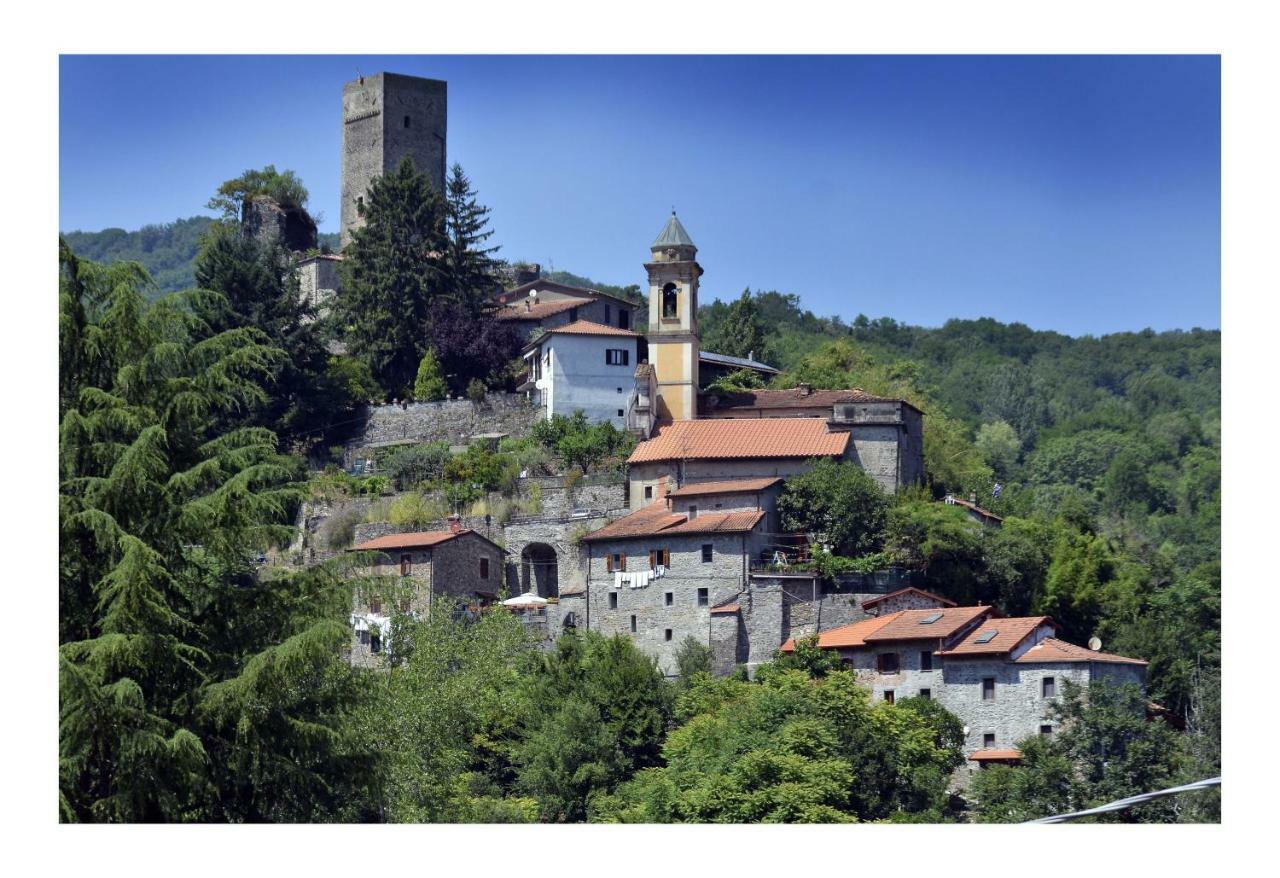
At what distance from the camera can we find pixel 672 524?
4794 centimetres

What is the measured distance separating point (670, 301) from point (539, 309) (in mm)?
9155

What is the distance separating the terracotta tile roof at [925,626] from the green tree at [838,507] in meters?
2.82

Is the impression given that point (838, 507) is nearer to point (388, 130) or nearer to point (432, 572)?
point (432, 572)

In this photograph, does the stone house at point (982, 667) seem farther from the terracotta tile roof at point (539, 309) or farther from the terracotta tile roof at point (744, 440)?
the terracotta tile roof at point (539, 309)

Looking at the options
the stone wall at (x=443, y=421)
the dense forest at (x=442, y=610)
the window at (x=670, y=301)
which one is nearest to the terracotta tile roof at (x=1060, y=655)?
the dense forest at (x=442, y=610)

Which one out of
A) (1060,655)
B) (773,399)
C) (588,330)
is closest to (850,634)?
(1060,655)

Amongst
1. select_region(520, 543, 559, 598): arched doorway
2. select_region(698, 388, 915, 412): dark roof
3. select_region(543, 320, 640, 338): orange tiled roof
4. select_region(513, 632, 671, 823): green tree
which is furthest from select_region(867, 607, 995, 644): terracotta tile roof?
select_region(543, 320, 640, 338): orange tiled roof

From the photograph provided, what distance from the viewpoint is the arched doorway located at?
169ft

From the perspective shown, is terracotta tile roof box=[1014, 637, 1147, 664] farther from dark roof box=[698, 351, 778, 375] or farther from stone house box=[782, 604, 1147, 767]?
dark roof box=[698, 351, 778, 375]

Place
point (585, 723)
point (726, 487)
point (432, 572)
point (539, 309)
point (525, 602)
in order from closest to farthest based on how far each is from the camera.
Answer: point (585, 723)
point (726, 487)
point (432, 572)
point (525, 602)
point (539, 309)

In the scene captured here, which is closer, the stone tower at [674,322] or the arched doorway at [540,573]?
the arched doorway at [540,573]

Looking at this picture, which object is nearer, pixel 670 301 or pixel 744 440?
pixel 744 440

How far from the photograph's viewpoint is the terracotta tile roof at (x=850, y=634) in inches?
1713

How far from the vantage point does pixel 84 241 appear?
419 ft
